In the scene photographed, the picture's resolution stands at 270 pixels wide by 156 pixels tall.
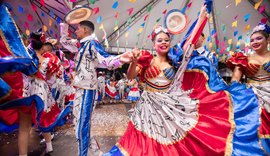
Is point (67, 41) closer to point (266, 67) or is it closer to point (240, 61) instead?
point (240, 61)

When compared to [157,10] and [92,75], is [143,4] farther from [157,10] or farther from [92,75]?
[92,75]

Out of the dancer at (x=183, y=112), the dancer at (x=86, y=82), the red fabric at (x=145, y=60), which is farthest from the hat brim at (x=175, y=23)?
the dancer at (x=86, y=82)

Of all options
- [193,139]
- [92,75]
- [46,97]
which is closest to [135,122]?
[193,139]

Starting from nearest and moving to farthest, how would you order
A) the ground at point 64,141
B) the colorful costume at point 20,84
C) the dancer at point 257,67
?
1. the colorful costume at point 20,84
2. the dancer at point 257,67
3. the ground at point 64,141

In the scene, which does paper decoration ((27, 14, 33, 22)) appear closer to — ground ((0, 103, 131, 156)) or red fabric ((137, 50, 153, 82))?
ground ((0, 103, 131, 156))

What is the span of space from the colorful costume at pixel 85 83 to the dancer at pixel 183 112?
18.1 inches

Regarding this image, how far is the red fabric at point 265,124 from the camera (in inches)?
81.0

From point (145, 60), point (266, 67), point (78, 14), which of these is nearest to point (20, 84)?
point (78, 14)

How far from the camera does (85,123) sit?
2.41m

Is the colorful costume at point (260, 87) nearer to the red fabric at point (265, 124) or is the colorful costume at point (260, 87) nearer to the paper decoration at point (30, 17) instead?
the red fabric at point (265, 124)

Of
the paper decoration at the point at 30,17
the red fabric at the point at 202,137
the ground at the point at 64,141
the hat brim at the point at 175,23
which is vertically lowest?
the ground at the point at 64,141

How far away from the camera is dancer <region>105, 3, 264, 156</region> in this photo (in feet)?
6.46

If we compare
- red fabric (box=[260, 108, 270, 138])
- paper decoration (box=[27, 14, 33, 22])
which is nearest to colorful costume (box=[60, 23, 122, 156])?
red fabric (box=[260, 108, 270, 138])

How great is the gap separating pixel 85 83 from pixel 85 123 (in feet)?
1.58
